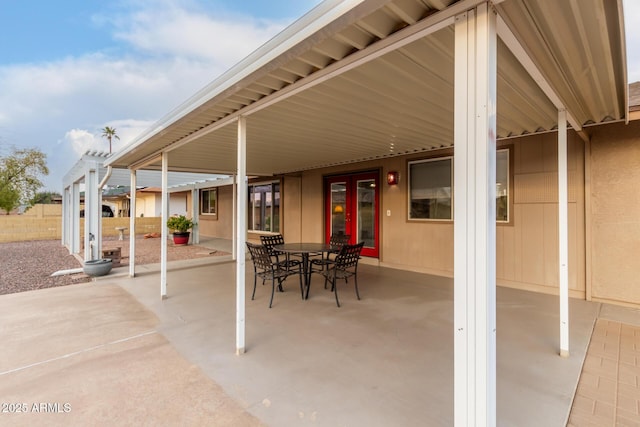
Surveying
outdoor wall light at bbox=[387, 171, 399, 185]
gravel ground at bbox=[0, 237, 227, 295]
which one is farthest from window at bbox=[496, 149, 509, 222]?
gravel ground at bbox=[0, 237, 227, 295]

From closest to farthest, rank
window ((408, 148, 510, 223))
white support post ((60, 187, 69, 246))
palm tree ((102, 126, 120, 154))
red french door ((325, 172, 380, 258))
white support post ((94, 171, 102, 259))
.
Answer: window ((408, 148, 510, 223))
white support post ((94, 171, 102, 259))
red french door ((325, 172, 380, 258))
white support post ((60, 187, 69, 246))
palm tree ((102, 126, 120, 154))

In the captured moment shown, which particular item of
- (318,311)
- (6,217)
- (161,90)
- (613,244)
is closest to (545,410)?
(318,311)

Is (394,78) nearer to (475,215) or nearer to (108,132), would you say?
(475,215)

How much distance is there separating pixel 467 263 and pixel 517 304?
141 inches

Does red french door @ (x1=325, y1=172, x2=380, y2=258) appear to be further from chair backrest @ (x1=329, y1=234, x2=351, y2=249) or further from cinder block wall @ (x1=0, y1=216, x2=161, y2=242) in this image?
cinder block wall @ (x1=0, y1=216, x2=161, y2=242)

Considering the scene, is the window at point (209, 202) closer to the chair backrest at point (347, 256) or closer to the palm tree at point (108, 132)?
the chair backrest at point (347, 256)

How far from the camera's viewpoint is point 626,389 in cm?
217

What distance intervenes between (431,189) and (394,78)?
383 centimetres

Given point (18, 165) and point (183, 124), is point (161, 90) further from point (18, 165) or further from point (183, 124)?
point (183, 124)

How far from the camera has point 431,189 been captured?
19.0 ft

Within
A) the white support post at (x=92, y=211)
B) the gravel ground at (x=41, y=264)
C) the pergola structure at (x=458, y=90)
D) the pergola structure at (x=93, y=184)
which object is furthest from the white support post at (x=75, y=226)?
the pergola structure at (x=458, y=90)

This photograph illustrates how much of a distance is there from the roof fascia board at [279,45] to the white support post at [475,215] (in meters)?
0.46

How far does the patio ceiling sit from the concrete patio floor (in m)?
2.24

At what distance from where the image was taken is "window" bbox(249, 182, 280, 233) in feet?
32.0
